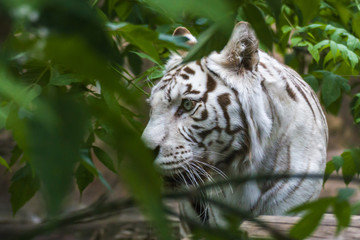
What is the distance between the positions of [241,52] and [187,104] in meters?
0.25

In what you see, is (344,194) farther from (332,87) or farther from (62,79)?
(332,87)

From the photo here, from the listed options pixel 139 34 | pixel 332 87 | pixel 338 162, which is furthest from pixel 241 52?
pixel 139 34

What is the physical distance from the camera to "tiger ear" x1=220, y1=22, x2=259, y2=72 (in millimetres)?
1574

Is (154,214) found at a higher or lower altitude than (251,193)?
higher

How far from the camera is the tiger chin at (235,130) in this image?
161 cm

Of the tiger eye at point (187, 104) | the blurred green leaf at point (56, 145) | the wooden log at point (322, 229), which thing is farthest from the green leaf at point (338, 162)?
the blurred green leaf at point (56, 145)

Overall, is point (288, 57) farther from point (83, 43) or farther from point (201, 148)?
point (83, 43)

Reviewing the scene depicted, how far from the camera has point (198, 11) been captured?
0.80ft

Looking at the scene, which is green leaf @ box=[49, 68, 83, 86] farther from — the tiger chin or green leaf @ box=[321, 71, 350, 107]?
green leaf @ box=[321, 71, 350, 107]

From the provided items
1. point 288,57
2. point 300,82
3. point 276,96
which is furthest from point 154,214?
point 288,57

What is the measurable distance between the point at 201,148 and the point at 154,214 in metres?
1.42

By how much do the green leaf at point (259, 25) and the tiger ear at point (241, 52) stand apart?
1.17 metres

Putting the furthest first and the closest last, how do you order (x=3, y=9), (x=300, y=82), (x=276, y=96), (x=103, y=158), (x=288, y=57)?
1. (x=288, y=57)
2. (x=300, y=82)
3. (x=276, y=96)
4. (x=103, y=158)
5. (x=3, y=9)

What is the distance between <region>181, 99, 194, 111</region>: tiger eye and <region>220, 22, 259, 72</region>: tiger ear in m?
0.18
